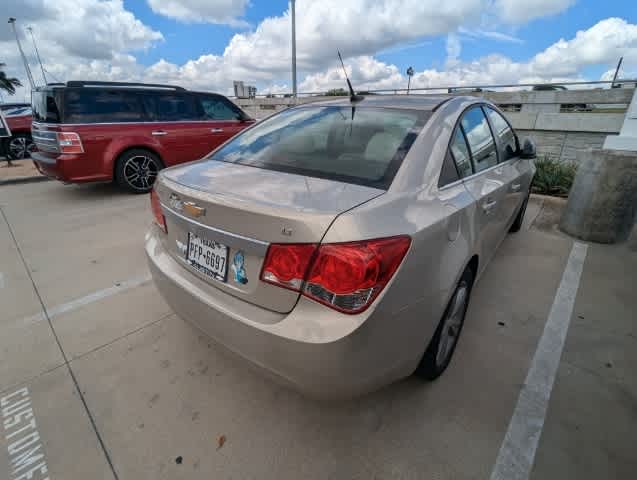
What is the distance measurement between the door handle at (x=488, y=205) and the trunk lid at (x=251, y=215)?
3.14 feet

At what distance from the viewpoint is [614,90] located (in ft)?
20.5

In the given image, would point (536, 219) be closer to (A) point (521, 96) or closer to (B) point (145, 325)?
(A) point (521, 96)

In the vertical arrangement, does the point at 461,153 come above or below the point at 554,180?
above

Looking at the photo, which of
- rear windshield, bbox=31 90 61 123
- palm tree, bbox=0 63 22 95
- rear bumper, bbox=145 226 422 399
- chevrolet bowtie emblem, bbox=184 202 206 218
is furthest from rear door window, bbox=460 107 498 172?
palm tree, bbox=0 63 22 95

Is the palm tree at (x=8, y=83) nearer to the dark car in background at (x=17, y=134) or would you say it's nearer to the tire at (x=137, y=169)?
the dark car in background at (x=17, y=134)

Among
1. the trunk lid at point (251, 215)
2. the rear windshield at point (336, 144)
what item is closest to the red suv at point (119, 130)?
the rear windshield at point (336, 144)

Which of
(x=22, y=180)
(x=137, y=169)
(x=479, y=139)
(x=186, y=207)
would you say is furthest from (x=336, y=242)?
(x=22, y=180)

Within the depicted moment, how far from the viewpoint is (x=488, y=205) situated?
2049 millimetres

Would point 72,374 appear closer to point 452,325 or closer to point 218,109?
point 452,325

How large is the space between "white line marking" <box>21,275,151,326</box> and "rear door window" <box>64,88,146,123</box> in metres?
3.33

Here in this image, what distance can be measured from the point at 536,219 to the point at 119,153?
20.7 feet

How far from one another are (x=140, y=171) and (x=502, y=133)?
17.4 ft

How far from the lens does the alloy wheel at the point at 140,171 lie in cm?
536

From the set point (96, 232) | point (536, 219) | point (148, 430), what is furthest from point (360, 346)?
point (536, 219)
